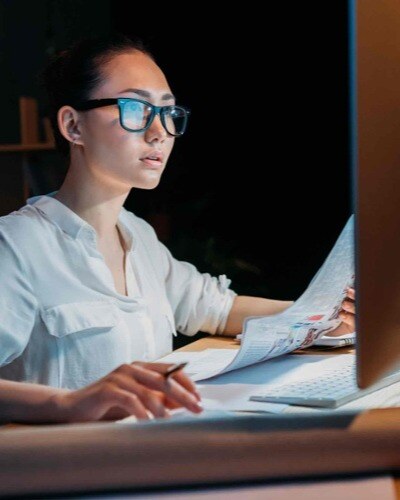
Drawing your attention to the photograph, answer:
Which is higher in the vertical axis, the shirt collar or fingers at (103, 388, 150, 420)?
the shirt collar

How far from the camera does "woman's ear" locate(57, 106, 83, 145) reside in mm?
1327

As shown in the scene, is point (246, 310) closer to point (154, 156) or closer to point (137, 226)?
point (137, 226)

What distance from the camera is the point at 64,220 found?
50.3 inches

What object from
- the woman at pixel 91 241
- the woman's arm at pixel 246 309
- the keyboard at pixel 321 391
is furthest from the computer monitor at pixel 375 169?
the woman's arm at pixel 246 309

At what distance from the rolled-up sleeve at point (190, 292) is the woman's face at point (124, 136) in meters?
0.32

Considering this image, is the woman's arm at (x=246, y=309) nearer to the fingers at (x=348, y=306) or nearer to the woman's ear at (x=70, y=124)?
the fingers at (x=348, y=306)

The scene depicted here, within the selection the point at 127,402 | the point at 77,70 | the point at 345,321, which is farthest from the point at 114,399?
the point at 77,70

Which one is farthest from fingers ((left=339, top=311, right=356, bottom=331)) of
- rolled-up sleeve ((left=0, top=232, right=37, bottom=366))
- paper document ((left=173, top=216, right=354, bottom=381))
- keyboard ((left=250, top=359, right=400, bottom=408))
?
rolled-up sleeve ((left=0, top=232, right=37, bottom=366))

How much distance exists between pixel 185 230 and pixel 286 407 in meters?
1.39

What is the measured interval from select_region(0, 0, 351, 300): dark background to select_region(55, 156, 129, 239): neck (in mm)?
738

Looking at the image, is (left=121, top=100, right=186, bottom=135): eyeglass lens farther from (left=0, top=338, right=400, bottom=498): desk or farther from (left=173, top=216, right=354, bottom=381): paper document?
(left=0, top=338, right=400, bottom=498): desk

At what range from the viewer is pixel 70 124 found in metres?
1.34

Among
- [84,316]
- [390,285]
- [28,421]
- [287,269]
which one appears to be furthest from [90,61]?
[287,269]

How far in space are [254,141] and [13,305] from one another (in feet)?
4.33
